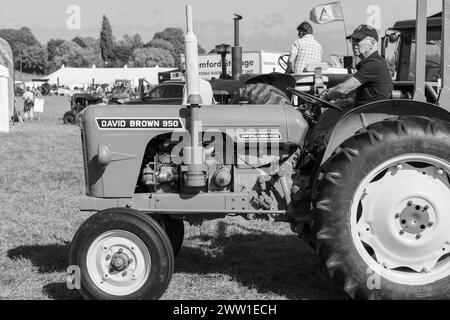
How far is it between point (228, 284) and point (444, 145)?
1.94 metres

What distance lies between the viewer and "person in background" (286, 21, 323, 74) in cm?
646

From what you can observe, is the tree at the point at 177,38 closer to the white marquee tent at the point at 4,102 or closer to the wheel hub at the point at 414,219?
the wheel hub at the point at 414,219

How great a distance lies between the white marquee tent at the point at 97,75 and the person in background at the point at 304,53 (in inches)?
2772

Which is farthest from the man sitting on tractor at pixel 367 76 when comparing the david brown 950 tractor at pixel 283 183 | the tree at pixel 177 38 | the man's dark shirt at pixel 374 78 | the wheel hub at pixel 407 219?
the tree at pixel 177 38

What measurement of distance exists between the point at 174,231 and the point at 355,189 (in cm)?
200

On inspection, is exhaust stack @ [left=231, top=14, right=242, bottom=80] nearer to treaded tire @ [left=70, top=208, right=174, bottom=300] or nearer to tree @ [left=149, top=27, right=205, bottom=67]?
tree @ [left=149, top=27, right=205, bottom=67]

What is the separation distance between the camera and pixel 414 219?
3701 mm

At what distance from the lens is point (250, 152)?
4234 mm

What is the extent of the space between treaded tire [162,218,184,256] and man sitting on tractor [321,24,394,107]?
1774mm

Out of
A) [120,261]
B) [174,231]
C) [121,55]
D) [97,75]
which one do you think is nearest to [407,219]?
[120,261]

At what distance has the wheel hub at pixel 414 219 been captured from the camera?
12.1ft

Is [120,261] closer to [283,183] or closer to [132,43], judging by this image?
[283,183]

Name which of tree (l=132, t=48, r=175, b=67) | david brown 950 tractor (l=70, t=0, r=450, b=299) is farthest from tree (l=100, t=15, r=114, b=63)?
david brown 950 tractor (l=70, t=0, r=450, b=299)
